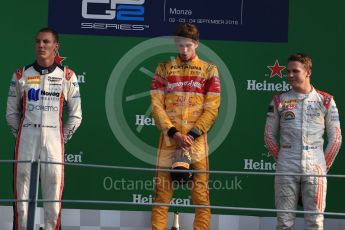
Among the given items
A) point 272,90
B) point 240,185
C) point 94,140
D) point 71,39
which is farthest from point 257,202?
point 71,39

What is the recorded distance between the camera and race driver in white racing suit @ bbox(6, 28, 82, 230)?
260 inches

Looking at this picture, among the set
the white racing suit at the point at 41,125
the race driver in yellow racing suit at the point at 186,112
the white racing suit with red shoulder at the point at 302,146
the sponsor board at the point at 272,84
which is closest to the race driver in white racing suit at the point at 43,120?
the white racing suit at the point at 41,125

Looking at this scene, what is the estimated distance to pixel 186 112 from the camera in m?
6.74

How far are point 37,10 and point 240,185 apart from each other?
2176 millimetres

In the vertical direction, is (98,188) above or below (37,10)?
below

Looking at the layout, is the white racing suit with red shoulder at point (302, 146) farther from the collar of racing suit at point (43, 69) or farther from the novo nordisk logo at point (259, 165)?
the collar of racing suit at point (43, 69)

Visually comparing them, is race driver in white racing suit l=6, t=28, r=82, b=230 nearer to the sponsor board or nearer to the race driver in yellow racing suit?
the race driver in yellow racing suit

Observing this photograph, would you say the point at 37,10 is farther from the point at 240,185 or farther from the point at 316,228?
the point at 316,228

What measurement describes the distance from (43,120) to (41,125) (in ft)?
0.12

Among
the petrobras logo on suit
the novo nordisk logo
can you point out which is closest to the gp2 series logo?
the petrobras logo on suit

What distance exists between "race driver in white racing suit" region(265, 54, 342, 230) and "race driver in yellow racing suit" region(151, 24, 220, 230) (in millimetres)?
499

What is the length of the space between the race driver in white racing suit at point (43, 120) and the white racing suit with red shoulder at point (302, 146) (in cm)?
148

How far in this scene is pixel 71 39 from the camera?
7.62m

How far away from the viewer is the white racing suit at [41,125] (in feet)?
21.7
